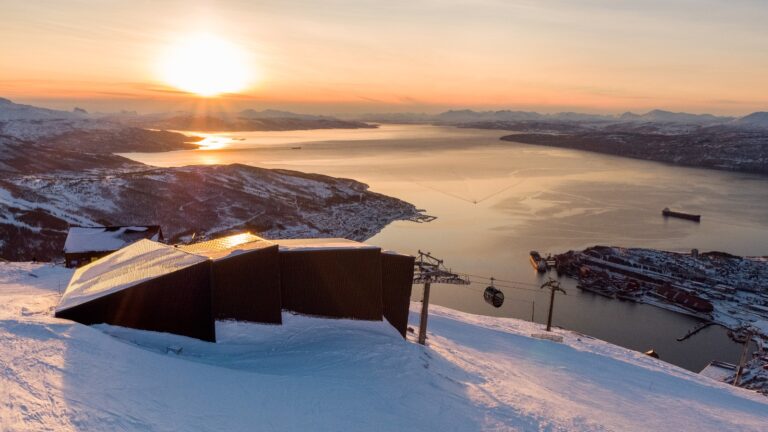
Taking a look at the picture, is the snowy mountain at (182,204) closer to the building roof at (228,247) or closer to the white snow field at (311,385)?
the building roof at (228,247)

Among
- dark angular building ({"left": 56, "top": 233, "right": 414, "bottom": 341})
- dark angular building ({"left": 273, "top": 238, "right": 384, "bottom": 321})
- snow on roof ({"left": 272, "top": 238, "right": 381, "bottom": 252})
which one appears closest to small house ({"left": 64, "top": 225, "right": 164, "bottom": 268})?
dark angular building ({"left": 56, "top": 233, "right": 414, "bottom": 341})

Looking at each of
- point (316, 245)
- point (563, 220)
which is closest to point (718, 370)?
point (316, 245)

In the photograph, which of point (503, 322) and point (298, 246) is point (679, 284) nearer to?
point (503, 322)

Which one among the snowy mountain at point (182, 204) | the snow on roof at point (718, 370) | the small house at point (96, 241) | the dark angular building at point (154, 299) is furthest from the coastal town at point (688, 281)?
the small house at point (96, 241)

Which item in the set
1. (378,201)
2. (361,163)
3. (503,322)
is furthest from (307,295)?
(361,163)

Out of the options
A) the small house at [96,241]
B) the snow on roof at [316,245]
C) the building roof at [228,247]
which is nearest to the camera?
the building roof at [228,247]

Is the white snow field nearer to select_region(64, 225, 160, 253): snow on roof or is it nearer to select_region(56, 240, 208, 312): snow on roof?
select_region(56, 240, 208, 312): snow on roof

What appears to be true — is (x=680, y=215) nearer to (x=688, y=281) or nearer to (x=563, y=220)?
(x=563, y=220)

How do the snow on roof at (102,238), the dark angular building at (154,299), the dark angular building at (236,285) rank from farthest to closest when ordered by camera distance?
the snow on roof at (102,238), the dark angular building at (236,285), the dark angular building at (154,299)
